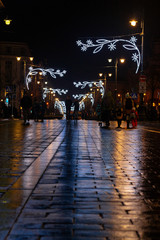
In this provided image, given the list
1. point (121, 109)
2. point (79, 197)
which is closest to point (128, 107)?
point (121, 109)

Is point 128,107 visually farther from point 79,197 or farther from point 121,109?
point 79,197

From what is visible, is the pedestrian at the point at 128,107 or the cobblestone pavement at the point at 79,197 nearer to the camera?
the cobblestone pavement at the point at 79,197

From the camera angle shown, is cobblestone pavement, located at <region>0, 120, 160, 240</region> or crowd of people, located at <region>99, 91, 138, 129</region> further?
crowd of people, located at <region>99, 91, 138, 129</region>

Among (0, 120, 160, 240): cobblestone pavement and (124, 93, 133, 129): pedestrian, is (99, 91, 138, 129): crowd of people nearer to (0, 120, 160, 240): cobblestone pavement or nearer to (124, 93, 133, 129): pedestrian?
(124, 93, 133, 129): pedestrian

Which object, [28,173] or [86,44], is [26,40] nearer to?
[86,44]

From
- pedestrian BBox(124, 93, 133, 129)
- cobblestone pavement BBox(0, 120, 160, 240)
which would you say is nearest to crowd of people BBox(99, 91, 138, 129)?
pedestrian BBox(124, 93, 133, 129)

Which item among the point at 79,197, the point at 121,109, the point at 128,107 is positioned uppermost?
the point at 128,107

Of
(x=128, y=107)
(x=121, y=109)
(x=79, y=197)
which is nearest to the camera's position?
(x=79, y=197)

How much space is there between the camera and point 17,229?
365 centimetres

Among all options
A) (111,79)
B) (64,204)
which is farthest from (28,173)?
(111,79)

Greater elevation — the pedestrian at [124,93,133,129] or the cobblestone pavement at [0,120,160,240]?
the pedestrian at [124,93,133,129]

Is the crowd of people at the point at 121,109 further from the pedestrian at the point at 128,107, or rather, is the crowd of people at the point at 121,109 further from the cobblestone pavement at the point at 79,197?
the cobblestone pavement at the point at 79,197

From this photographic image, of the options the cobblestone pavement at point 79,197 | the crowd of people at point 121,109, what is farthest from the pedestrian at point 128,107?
the cobblestone pavement at point 79,197

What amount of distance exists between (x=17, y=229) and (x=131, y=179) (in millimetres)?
2882
